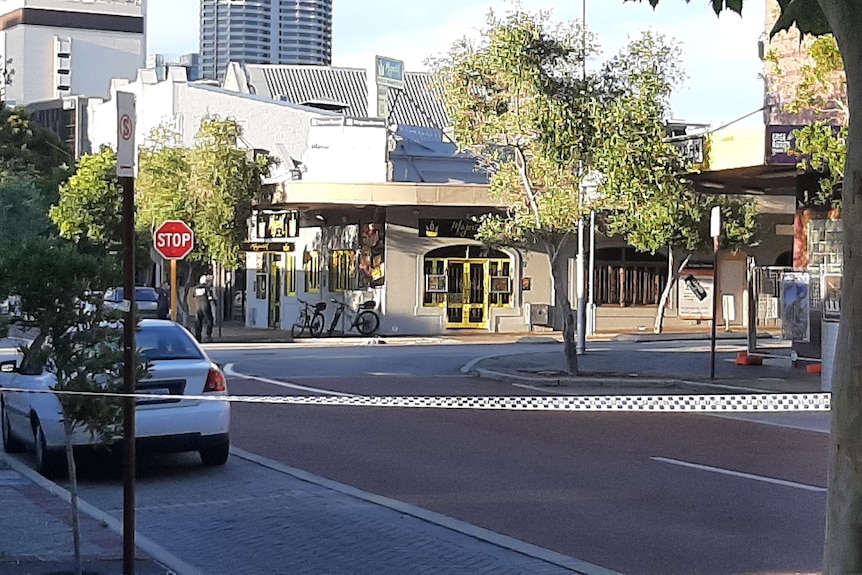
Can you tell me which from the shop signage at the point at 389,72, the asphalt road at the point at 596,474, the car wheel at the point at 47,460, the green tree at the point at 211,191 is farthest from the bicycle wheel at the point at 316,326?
the car wheel at the point at 47,460

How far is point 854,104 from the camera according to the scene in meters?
4.13

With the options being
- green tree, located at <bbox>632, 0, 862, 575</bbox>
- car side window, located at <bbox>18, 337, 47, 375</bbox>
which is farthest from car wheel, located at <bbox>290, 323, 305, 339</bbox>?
green tree, located at <bbox>632, 0, 862, 575</bbox>

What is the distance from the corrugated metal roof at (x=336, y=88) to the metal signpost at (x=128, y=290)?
5244 centimetres

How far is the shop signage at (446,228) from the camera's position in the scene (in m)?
38.4

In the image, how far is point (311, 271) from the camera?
42.1 meters

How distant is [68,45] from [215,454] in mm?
109299

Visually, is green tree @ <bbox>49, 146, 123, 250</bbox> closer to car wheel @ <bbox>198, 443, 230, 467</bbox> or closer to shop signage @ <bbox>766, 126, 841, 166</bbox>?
shop signage @ <bbox>766, 126, 841, 166</bbox>

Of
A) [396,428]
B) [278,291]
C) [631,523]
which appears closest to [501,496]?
[631,523]

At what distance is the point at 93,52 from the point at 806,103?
350 feet

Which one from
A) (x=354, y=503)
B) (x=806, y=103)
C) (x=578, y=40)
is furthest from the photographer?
(x=578, y=40)

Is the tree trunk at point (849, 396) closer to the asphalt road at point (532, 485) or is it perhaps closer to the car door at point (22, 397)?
the asphalt road at point (532, 485)

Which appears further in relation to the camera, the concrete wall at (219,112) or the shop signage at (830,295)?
the concrete wall at (219,112)

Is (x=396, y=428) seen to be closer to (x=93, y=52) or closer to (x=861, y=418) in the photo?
(x=861, y=418)

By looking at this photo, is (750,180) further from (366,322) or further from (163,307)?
(163,307)
